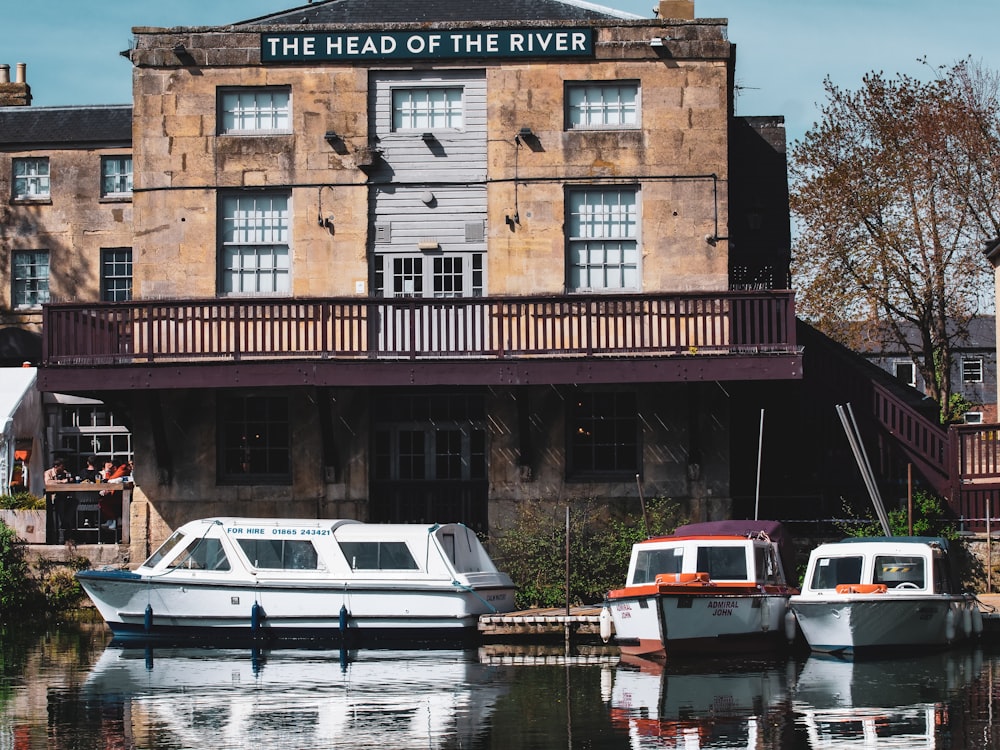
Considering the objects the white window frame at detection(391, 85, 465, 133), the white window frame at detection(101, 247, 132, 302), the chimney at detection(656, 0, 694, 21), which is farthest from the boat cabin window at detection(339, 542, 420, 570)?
the white window frame at detection(101, 247, 132, 302)

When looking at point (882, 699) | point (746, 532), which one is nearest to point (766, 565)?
point (746, 532)

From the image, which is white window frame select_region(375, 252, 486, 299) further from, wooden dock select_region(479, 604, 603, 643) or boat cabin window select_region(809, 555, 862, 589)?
boat cabin window select_region(809, 555, 862, 589)

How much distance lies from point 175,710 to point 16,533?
36.2 ft

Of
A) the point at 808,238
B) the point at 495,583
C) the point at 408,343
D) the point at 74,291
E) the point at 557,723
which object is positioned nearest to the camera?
the point at 557,723

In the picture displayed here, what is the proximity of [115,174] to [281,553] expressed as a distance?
18046mm

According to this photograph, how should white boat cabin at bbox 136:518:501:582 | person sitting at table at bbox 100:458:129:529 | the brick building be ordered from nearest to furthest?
white boat cabin at bbox 136:518:501:582 → the brick building → person sitting at table at bbox 100:458:129:529

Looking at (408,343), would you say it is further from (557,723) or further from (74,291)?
(74,291)

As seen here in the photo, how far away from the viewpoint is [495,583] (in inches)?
1050

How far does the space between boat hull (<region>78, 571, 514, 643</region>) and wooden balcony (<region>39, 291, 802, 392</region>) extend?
11.9 feet

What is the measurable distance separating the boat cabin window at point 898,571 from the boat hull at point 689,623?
1.83 m

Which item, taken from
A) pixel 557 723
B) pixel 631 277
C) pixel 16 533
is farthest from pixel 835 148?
pixel 557 723

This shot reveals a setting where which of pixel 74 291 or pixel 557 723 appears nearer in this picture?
pixel 557 723

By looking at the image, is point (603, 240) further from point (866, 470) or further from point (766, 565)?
point (766, 565)

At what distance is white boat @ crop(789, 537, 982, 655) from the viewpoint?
2400 cm
